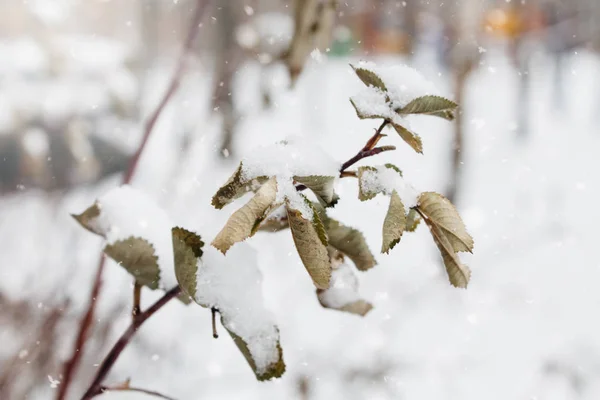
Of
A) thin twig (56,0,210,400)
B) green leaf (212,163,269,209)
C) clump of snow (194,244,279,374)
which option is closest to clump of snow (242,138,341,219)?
green leaf (212,163,269,209)

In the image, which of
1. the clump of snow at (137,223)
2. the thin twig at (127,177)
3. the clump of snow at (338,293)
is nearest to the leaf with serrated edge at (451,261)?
the clump of snow at (338,293)

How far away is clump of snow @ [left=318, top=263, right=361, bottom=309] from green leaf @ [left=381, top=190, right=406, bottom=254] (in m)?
0.14

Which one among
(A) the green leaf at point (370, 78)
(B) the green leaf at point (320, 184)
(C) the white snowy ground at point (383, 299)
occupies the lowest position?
(C) the white snowy ground at point (383, 299)

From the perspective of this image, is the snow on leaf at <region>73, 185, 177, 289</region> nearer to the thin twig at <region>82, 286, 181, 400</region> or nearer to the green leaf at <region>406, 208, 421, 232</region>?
the thin twig at <region>82, 286, 181, 400</region>

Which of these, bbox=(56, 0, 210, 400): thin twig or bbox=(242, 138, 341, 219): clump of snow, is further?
bbox=(56, 0, 210, 400): thin twig

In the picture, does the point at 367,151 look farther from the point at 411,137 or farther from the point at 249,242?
the point at 249,242

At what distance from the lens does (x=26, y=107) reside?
9.94 feet

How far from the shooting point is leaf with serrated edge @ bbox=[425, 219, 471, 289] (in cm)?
42

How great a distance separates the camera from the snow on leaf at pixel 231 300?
46 cm

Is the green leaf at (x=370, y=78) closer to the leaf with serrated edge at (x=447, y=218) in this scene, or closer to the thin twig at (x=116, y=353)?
the leaf with serrated edge at (x=447, y=218)

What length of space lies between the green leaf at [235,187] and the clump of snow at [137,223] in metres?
0.14

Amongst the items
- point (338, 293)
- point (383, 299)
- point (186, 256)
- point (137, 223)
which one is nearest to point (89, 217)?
point (137, 223)

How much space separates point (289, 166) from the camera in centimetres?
42

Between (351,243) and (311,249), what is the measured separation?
0.15 meters
